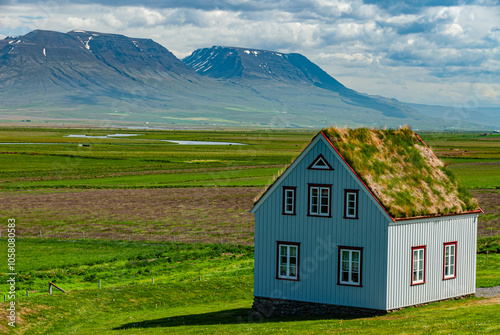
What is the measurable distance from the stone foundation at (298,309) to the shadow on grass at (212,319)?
292 mm

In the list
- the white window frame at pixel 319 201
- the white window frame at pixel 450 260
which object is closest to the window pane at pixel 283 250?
the white window frame at pixel 319 201

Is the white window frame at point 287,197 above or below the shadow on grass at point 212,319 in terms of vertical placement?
above

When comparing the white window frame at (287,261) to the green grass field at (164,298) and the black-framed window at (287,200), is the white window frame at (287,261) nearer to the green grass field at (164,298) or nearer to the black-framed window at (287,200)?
the black-framed window at (287,200)

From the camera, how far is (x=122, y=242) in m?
66.0

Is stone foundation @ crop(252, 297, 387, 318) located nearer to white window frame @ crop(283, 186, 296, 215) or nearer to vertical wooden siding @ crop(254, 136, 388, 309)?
vertical wooden siding @ crop(254, 136, 388, 309)

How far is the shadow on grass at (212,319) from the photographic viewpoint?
3847cm

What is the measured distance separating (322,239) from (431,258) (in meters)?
6.82

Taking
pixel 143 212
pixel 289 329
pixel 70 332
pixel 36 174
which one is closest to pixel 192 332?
pixel 289 329

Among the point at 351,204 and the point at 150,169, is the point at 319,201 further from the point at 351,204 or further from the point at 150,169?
the point at 150,169

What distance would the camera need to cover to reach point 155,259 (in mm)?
58281

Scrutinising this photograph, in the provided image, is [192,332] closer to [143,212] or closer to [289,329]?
[289,329]

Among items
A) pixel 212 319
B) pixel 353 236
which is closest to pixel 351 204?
pixel 353 236

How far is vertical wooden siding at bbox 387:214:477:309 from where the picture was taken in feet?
123

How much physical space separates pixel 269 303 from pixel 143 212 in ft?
164
